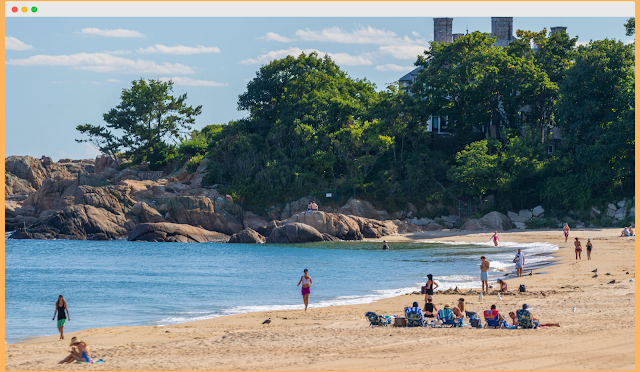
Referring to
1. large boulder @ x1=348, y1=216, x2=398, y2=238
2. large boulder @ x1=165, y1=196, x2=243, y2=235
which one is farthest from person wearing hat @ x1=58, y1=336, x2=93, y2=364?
large boulder @ x1=165, y1=196, x2=243, y2=235

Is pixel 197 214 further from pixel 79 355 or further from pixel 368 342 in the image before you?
pixel 368 342

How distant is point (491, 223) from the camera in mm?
47281

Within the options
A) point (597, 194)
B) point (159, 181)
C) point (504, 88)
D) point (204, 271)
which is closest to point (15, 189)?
point (159, 181)

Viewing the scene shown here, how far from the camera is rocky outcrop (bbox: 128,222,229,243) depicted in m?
47.5

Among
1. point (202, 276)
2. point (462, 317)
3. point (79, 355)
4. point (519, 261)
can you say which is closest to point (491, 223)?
point (519, 261)

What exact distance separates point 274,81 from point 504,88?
2265cm

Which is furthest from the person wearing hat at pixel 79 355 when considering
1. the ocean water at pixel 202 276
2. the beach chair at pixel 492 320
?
the beach chair at pixel 492 320

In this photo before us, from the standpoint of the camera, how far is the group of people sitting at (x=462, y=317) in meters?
12.4

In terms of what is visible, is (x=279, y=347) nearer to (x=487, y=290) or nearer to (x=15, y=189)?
(x=487, y=290)

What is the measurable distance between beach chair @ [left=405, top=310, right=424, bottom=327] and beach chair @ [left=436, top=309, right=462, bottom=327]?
408mm

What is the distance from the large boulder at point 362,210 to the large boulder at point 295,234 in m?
6.24

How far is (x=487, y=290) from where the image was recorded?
1928 centimetres

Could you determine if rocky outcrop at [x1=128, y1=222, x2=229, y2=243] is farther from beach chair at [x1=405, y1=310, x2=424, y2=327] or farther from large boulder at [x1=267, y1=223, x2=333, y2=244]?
beach chair at [x1=405, y1=310, x2=424, y2=327]

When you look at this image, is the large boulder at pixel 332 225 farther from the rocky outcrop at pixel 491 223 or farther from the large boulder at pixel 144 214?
the large boulder at pixel 144 214
